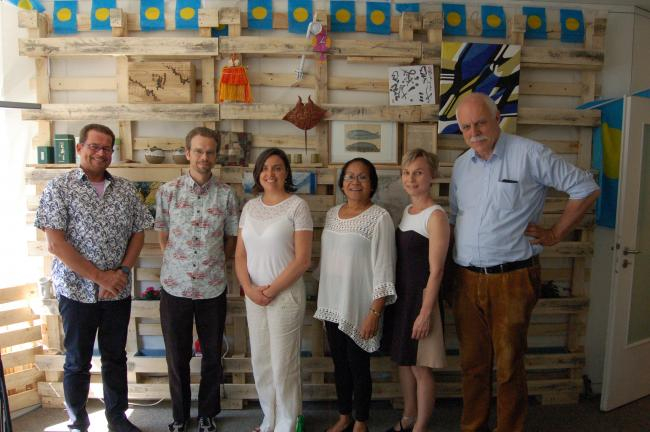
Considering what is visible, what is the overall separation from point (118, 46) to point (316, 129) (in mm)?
1259

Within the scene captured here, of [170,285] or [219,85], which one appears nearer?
[170,285]

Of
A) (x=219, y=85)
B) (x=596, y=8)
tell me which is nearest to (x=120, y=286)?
(x=219, y=85)

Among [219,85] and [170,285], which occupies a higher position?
[219,85]

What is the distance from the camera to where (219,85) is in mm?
2541

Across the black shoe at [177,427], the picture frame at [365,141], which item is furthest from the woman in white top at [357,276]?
the black shoe at [177,427]

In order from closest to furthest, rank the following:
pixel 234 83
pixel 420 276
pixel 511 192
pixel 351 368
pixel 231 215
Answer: pixel 511 192, pixel 420 276, pixel 351 368, pixel 231 215, pixel 234 83

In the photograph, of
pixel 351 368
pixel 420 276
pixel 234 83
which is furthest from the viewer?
pixel 234 83

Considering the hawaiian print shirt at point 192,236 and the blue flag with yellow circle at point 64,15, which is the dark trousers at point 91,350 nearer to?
the hawaiian print shirt at point 192,236

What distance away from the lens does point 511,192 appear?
1.92 meters

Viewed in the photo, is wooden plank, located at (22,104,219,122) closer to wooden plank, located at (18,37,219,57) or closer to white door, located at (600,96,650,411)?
wooden plank, located at (18,37,219,57)

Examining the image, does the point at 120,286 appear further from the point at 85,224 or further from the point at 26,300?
the point at 26,300

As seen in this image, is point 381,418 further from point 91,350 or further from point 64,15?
point 64,15

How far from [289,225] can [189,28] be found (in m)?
1.44

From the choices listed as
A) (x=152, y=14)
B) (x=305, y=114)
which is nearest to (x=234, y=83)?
(x=305, y=114)
